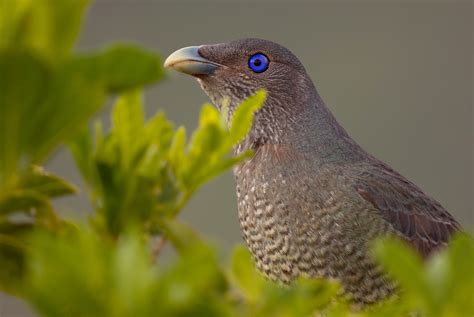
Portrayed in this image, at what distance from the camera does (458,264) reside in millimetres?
930

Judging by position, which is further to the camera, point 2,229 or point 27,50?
point 2,229

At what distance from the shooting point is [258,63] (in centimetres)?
434

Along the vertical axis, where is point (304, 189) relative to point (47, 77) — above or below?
below

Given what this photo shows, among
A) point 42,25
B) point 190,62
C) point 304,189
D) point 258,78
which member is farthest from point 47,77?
point 258,78

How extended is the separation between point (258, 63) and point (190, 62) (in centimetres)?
51

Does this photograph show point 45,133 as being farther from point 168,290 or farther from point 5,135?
point 168,290

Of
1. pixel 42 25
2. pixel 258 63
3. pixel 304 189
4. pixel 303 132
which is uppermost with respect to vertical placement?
pixel 42 25

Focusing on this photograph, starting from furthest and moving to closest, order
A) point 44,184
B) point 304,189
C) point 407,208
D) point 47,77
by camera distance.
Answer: point 407,208 → point 304,189 → point 44,184 → point 47,77

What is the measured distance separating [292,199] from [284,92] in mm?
901

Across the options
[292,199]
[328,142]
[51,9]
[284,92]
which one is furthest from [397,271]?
[284,92]

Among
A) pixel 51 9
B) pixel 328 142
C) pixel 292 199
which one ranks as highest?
pixel 51 9

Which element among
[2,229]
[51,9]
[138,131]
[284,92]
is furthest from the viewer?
[284,92]

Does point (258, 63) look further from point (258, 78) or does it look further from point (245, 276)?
point (245, 276)

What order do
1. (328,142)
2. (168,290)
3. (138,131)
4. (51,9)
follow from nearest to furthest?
(168,290), (51,9), (138,131), (328,142)
